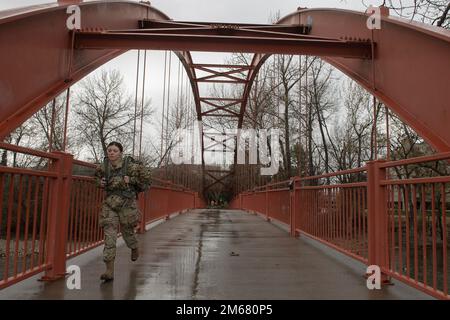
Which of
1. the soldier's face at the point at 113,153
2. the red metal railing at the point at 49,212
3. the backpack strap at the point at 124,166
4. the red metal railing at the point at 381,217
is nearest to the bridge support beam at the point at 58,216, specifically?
the red metal railing at the point at 49,212

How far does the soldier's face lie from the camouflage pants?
38cm

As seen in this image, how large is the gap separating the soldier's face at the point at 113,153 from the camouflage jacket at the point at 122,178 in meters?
0.06

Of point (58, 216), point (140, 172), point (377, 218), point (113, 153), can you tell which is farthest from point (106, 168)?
point (377, 218)

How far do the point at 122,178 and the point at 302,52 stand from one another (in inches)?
164

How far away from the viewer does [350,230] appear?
5133 mm

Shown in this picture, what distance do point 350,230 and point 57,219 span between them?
132 inches

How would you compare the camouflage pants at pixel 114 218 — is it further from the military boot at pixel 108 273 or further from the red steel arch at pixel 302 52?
the red steel arch at pixel 302 52

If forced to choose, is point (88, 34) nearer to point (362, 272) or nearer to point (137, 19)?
point (137, 19)

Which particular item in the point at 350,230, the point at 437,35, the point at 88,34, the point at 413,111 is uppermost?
the point at 88,34

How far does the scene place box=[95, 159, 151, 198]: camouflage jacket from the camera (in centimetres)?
416

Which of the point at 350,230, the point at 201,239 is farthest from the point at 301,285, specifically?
the point at 201,239

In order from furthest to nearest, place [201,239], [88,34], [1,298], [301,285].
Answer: [201,239] < [88,34] < [301,285] < [1,298]

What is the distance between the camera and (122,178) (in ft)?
13.6

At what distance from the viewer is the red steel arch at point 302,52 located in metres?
4.68
